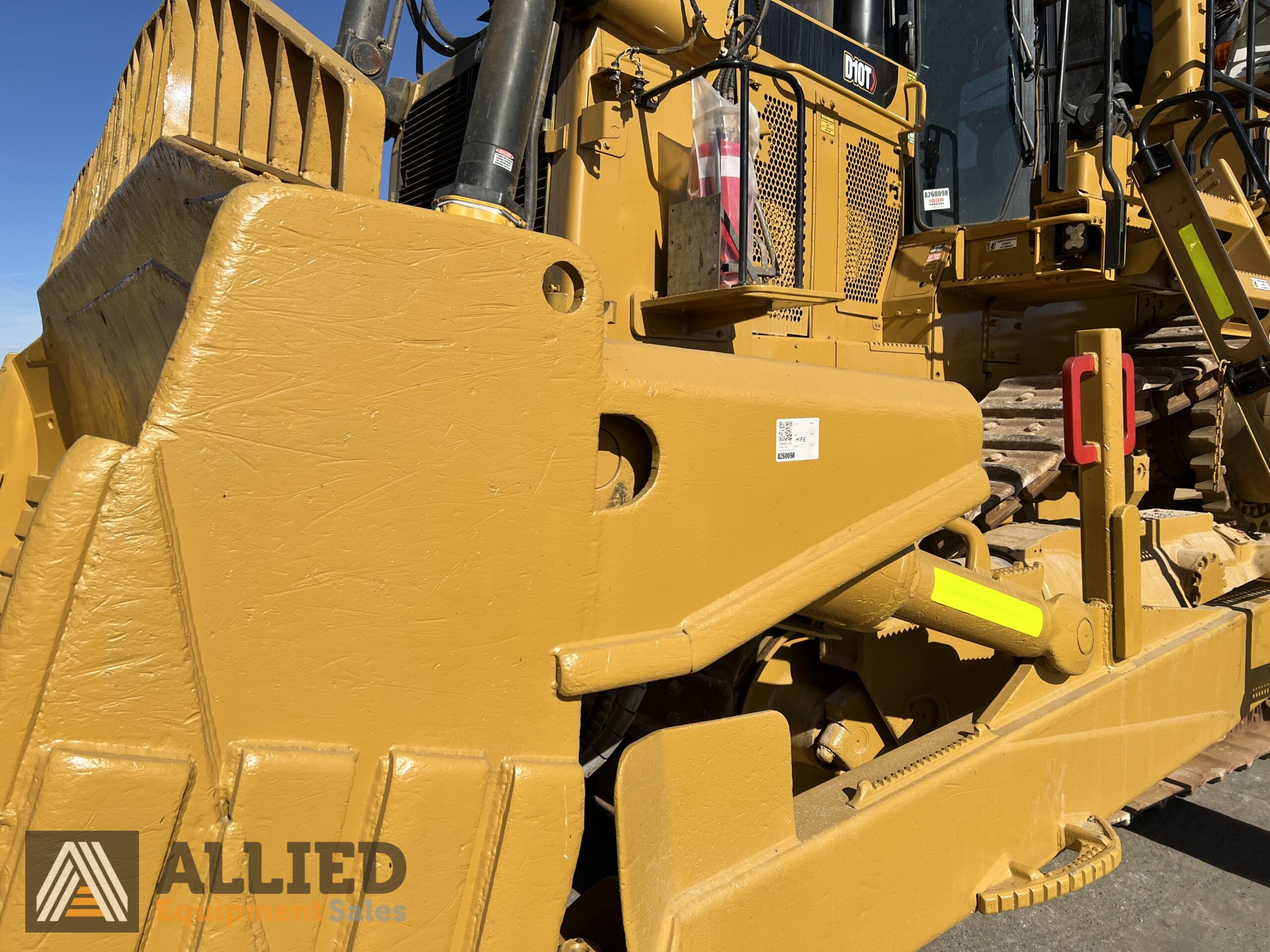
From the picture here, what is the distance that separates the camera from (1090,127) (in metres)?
4.02

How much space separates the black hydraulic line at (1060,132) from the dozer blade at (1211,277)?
0.66 metres

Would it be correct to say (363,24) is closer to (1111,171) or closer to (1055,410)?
(1111,171)

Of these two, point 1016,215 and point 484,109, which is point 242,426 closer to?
point 484,109

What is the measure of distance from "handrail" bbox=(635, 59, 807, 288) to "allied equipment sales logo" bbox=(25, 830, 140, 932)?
2.23 meters

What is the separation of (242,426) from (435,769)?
48 centimetres

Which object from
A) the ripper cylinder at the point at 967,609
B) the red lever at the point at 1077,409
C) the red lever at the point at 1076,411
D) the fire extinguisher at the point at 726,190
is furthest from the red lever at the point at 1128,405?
the fire extinguisher at the point at 726,190

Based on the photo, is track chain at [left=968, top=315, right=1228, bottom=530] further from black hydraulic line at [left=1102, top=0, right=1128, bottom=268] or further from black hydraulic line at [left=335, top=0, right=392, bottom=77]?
black hydraulic line at [left=335, top=0, right=392, bottom=77]

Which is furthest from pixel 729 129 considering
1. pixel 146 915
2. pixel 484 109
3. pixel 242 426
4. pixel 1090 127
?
pixel 146 915

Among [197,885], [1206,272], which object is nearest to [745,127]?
[1206,272]

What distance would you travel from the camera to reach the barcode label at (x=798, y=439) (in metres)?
1.47

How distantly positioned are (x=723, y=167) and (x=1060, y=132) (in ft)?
6.03

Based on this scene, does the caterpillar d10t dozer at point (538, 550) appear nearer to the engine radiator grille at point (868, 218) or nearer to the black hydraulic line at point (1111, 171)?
the black hydraulic line at point (1111, 171)

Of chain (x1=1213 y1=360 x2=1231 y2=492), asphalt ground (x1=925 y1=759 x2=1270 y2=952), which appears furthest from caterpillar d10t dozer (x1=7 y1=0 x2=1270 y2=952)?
chain (x1=1213 y1=360 x2=1231 y2=492)

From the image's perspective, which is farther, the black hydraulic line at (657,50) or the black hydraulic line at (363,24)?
the black hydraulic line at (657,50)
